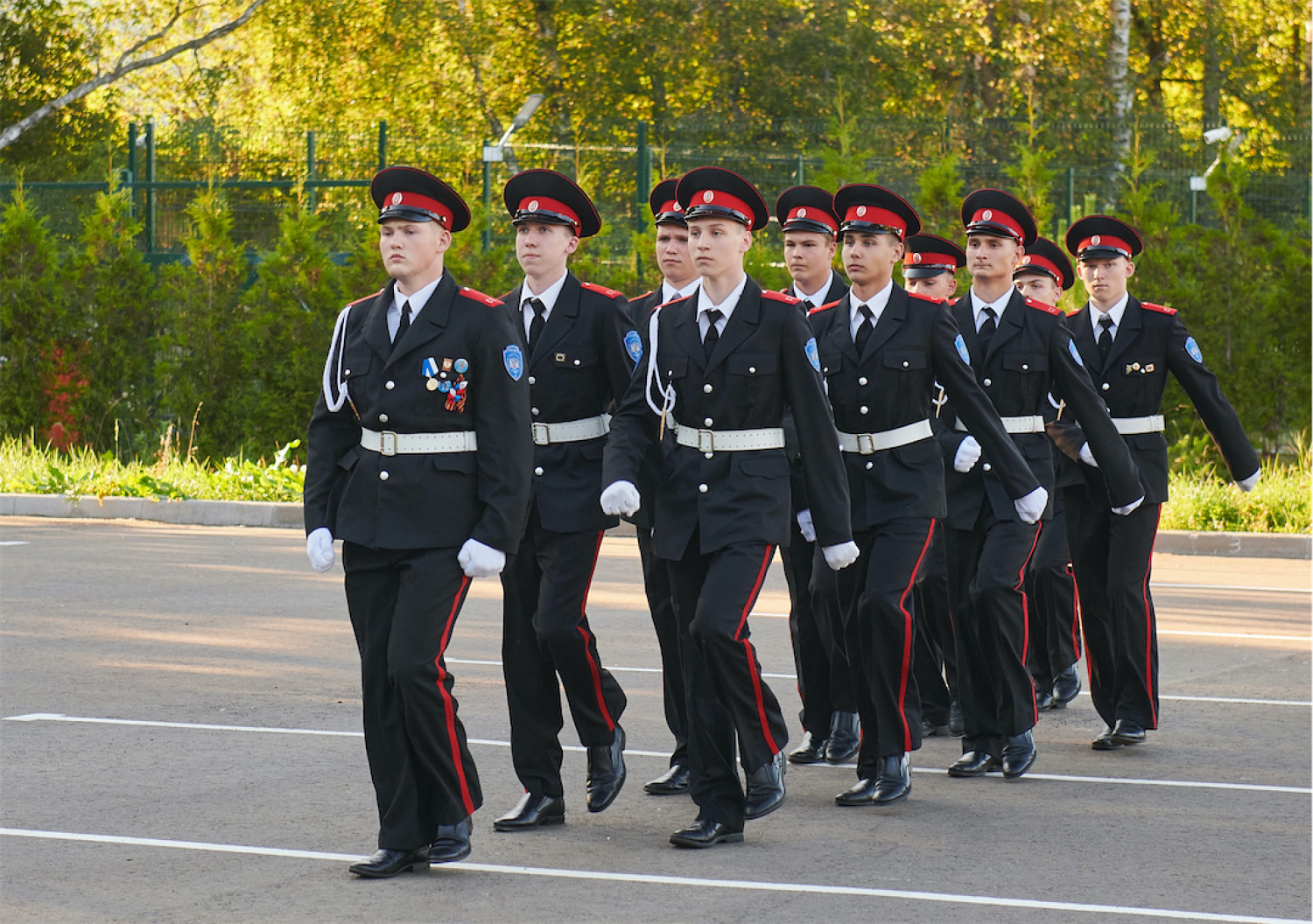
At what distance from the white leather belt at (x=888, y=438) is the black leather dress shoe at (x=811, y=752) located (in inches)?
50.9

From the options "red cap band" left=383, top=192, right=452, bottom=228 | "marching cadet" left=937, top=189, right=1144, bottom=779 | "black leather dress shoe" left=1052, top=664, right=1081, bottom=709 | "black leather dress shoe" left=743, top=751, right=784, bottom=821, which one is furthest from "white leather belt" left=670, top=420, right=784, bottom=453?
"black leather dress shoe" left=1052, top=664, right=1081, bottom=709

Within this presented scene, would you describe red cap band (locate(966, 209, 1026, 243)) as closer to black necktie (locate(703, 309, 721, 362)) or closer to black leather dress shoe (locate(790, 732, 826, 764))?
black necktie (locate(703, 309, 721, 362))

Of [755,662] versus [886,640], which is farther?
[886,640]

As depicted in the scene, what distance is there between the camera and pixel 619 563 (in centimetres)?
1398

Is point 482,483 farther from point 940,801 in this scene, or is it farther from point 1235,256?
point 1235,256

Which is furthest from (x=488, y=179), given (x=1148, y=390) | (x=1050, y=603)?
(x=1148, y=390)

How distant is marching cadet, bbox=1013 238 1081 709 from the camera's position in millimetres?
8891

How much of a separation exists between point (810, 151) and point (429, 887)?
1853cm

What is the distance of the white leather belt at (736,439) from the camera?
6160 millimetres

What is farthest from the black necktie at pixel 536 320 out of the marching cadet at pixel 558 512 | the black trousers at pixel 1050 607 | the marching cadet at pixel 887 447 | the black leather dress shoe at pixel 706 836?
the black trousers at pixel 1050 607

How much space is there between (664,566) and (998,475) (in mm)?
Answer: 1425

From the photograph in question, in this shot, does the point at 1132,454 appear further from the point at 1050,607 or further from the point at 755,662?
the point at 755,662

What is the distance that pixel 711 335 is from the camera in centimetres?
627

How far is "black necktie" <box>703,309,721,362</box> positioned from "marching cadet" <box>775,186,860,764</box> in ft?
4.38
